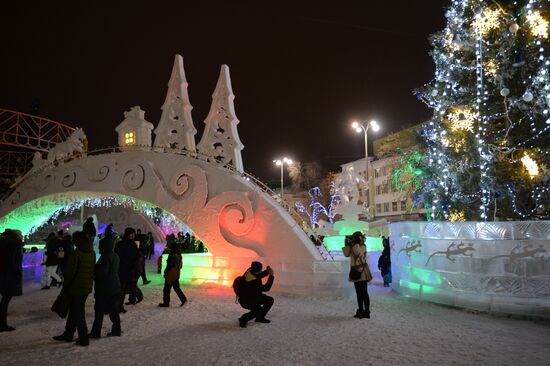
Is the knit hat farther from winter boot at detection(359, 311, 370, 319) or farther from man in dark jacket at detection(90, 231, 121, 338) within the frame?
winter boot at detection(359, 311, 370, 319)

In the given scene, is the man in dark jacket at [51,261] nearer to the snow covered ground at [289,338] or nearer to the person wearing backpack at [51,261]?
the person wearing backpack at [51,261]

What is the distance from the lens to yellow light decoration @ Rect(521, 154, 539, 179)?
13.0 metres

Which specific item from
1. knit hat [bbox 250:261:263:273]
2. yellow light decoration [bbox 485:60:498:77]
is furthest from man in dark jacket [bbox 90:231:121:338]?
yellow light decoration [bbox 485:60:498:77]

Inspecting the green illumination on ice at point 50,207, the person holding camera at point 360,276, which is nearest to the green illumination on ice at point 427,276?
the person holding camera at point 360,276

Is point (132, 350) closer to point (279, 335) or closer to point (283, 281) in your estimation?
point (279, 335)

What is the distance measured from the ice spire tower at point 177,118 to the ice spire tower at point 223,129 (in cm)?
55

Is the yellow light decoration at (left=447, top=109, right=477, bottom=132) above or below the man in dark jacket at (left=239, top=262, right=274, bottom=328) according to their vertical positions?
above

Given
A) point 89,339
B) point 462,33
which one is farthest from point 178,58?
point 89,339

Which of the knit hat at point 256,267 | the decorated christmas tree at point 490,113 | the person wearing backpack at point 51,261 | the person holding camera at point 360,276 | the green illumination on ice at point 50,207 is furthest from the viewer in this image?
the green illumination on ice at point 50,207

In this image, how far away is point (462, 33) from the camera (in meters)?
15.0

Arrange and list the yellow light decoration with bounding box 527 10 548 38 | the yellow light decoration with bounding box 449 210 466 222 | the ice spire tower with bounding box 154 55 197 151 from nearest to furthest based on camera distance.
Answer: the yellow light decoration with bounding box 527 10 548 38
the ice spire tower with bounding box 154 55 197 151
the yellow light decoration with bounding box 449 210 466 222

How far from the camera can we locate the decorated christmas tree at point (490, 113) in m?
13.0

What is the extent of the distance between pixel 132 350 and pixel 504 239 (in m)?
7.81

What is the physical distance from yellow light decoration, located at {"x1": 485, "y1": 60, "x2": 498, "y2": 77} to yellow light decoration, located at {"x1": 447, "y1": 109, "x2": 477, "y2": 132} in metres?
1.37
